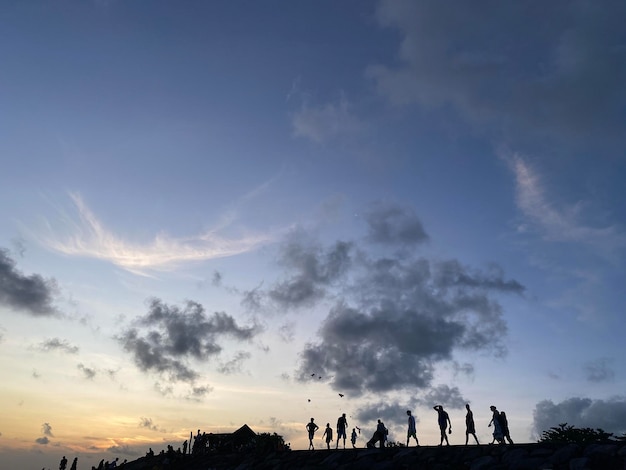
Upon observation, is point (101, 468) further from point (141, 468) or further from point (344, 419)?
point (344, 419)

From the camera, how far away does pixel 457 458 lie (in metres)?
18.9

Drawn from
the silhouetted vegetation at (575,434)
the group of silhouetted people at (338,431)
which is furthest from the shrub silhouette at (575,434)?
the group of silhouetted people at (338,431)

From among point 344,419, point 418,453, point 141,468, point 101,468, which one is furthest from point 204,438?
point 418,453

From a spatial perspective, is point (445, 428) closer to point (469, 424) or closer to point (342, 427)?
point (469, 424)

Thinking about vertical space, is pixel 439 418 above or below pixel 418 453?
above

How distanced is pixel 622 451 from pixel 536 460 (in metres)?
2.79

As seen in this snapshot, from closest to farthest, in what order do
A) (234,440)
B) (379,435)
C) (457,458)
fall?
(457,458), (379,435), (234,440)

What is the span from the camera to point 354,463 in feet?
73.5

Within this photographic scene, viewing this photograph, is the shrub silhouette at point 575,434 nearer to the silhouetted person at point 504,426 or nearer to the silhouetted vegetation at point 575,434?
the silhouetted vegetation at point 575,434

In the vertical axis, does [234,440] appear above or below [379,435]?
above

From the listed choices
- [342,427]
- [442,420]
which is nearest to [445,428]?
[442,420]

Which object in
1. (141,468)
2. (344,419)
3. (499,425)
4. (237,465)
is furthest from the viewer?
(141,468)

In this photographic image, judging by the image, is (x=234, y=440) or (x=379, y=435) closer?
(x=379, y=435)

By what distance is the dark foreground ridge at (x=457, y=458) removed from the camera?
1566 cm
